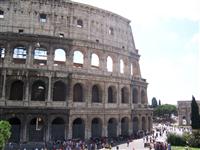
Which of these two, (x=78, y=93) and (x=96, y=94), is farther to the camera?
(x=96, y=94)

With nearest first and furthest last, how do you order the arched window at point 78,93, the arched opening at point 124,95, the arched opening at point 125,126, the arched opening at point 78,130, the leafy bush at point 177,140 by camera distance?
the leafy bush at point 177,140 < the arched opening at point 78,130 < the arched window at point 78,93 < the arched opening at point 125,126 < the arched opening at point 124,95

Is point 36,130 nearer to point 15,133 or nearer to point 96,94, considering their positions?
point 15,133

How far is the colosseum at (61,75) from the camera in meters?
24.9

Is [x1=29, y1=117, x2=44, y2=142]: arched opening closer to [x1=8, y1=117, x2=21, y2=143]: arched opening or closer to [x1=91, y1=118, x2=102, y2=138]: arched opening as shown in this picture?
[x1=8, y1=117, x2=21, y2=143]: arched opening

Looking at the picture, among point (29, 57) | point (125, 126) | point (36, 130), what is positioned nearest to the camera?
point (36, 130)

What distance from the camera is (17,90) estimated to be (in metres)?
25.5

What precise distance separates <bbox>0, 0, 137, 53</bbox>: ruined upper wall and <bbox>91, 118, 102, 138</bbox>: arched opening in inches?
367

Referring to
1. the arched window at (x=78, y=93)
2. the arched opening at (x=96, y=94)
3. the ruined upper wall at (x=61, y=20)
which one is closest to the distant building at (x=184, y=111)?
the ruined upper wall at (x=61, y=20)

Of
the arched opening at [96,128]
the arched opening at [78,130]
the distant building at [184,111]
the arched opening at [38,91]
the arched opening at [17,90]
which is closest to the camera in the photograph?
the arched opening at [17,90]

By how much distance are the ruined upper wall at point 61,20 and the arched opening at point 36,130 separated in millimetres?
9239

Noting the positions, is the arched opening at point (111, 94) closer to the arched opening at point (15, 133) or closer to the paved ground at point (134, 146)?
the paved ground at point (134, 146)

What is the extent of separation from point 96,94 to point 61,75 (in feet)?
17.0

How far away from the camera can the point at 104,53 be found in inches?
1175

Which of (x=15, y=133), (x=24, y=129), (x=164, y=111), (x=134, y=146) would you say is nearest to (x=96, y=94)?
(x=134, y=146)
